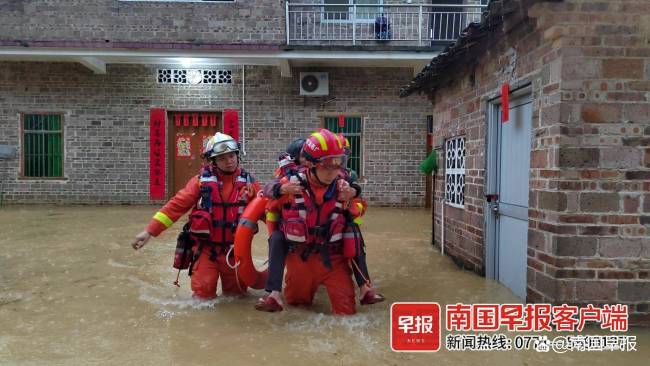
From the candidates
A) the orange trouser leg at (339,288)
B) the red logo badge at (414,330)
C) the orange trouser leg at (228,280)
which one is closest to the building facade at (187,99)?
the orange trouser leg at (228,280)

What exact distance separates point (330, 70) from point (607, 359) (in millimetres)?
10572

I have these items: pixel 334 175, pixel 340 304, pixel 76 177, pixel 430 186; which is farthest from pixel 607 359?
pixel 76 177

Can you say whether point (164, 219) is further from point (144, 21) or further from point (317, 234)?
point (144, 21)

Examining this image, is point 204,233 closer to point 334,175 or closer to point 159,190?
point 334,175

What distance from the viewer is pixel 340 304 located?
13.3ft

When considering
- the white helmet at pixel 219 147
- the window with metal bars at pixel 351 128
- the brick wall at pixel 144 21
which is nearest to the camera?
the white helmet at pixel 219 147

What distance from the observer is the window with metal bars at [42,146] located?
510 inches

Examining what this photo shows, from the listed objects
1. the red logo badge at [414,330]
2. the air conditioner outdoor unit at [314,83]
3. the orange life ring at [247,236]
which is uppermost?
the air conditioner outdoor unit at [314,83]

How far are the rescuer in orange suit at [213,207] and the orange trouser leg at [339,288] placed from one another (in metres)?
0.95

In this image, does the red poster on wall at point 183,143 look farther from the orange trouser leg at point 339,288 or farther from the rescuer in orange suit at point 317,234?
the orange trouser leg at point 339,288

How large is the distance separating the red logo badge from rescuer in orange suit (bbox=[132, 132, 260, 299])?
1592 millimetres

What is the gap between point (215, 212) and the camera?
4.43m

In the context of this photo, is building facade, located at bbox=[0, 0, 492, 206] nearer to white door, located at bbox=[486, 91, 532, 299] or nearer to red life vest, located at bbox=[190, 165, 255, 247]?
white door, located at bbox=[486, 91, 532, 299]

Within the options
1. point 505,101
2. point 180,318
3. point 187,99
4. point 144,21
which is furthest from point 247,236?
point 144,21
